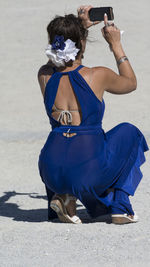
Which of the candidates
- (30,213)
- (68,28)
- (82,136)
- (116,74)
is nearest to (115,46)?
(116,74)

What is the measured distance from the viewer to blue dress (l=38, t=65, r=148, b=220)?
4723 millimetres

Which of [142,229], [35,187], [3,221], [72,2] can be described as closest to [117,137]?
[142,229]

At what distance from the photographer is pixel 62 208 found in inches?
192

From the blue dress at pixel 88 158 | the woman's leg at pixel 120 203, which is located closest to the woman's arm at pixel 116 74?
the blue dress at pixel 88 158

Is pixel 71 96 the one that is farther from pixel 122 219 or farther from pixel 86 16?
pixel 122 219

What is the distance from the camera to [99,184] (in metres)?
4.77

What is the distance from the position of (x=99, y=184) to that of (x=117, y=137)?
35 centimetres

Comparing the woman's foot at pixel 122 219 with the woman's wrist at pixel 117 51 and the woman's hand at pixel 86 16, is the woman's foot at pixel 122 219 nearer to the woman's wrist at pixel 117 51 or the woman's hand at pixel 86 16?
the woman's wrist at pixel 117 51

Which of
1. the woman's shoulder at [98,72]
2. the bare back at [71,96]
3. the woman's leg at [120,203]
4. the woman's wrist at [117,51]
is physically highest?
the woman's wrist at [117,51]

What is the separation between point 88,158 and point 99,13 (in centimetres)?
98

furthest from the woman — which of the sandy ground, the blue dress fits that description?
the sandy ground

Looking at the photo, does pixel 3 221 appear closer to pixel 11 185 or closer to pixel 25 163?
pixel 11 185

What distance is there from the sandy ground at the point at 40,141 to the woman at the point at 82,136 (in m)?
0.23

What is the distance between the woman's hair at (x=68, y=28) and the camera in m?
4.70
